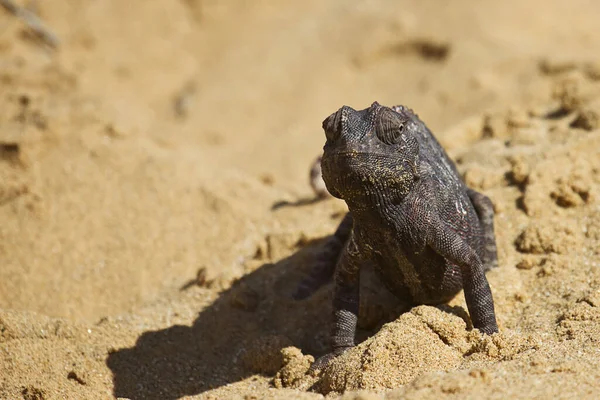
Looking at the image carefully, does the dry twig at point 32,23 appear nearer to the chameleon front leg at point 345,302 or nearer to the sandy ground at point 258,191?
the sandy ground at point 258,191

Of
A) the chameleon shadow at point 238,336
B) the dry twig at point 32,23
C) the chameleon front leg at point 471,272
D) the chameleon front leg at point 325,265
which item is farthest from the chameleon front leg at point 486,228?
the dry twig at point 32,23

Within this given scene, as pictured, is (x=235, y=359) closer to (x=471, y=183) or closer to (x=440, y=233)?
(x=440, y=233)

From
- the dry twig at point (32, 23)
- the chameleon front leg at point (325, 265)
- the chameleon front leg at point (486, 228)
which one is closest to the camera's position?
the chameleon front leg at point (486, 228)

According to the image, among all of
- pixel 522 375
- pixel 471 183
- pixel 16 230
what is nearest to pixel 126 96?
pixel 16 230

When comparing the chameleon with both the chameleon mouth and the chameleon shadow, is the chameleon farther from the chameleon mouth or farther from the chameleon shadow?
the chameleon shadow

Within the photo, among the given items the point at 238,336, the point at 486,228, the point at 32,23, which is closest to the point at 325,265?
the point at 238,336

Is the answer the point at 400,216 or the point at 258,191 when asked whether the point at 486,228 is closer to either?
the point at 400,216
